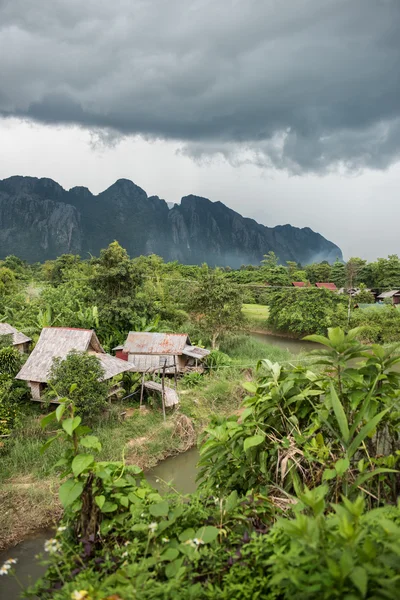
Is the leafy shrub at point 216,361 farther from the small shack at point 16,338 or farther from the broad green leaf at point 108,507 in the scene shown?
the broad green leaf at point 108,507

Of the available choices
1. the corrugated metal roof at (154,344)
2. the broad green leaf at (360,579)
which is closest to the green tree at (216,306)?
the corrugated metal roof at (154,344)

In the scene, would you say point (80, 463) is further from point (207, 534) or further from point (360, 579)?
point (360, 579)

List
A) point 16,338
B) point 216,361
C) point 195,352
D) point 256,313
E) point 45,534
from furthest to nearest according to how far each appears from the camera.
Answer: point 256,313, point 216,361, point 195,352, point 16,338, point 45,534

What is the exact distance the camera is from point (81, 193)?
281ft

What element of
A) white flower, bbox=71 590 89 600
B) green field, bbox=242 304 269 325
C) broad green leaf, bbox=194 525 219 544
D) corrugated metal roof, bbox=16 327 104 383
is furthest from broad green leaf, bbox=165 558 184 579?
green field, bbox=242 304 269 325

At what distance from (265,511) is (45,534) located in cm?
462

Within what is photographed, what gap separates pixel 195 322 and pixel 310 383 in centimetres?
1280

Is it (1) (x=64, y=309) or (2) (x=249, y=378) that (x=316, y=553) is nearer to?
(2) (x=249, y=378)

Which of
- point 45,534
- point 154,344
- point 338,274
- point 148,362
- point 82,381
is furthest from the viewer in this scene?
point 338,274

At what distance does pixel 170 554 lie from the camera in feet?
3.79

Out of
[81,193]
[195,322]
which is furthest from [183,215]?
[195,322]

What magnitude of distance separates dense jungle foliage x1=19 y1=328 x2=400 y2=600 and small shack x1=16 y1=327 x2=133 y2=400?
249 inches

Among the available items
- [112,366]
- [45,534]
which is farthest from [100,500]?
[112,366]

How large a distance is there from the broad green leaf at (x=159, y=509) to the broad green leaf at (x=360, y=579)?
2.28 feet
